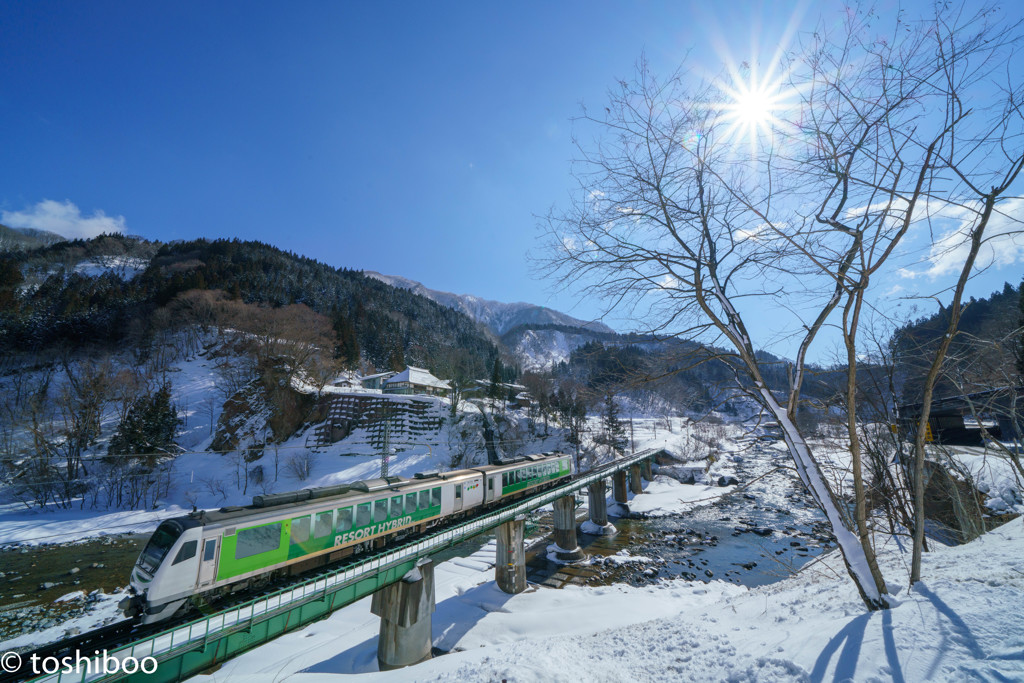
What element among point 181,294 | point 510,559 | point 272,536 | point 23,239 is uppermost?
point 23,239

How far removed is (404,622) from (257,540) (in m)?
5.57

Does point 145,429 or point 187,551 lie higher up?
point 145,429

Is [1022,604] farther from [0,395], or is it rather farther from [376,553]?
[0,395]

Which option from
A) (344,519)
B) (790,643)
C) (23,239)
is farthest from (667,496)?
(23,239)

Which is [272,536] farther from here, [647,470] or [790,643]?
[647,470]

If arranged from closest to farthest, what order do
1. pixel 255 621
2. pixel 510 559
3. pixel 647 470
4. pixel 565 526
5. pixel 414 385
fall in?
1. pixel 255 621
2. pixel 510 559
3. pixel 565 526
4. pixel 647 470
5. pixel 414 385

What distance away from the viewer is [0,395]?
37844 mm

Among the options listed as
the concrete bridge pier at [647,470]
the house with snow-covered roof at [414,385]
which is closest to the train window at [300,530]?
the concrete bridge pier at [647,470]

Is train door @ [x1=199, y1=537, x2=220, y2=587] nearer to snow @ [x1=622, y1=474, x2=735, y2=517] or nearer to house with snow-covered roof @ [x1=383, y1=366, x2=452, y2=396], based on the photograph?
snow @ [x1=622, y1=474, x2=735, y2=517]

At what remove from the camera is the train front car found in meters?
7.41

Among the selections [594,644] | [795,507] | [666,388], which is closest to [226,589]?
[594,644]

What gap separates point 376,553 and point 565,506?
15727 mm

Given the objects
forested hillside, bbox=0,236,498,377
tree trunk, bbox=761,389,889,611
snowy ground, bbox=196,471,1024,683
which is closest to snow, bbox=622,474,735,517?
snowy ground, bbox=196,471,1024,683

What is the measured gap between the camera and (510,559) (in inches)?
689
